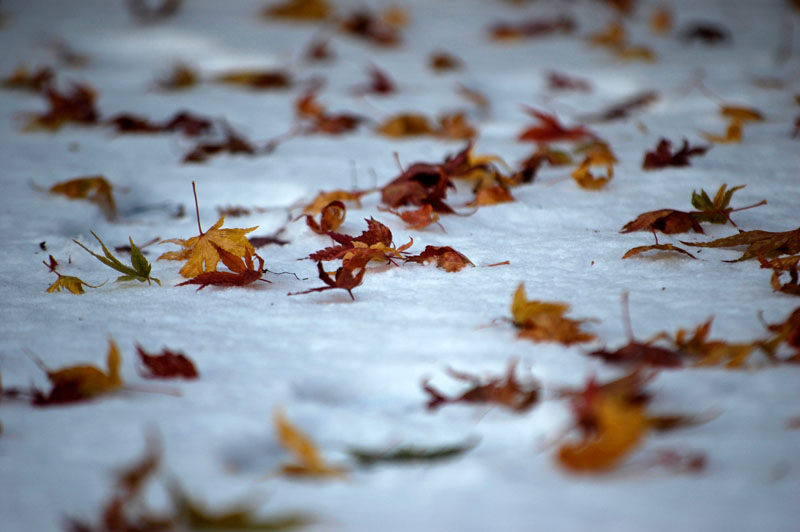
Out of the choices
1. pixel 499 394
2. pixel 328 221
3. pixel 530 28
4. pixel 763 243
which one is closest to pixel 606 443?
pixel 499 394

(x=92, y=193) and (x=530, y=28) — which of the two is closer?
(x=92, y=193)

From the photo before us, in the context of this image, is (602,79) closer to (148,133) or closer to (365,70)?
(365,70)

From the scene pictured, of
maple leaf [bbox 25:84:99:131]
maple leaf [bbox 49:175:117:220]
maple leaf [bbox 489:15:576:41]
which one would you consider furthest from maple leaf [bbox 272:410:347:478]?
maple leaf [bbox 489:15:576:41]

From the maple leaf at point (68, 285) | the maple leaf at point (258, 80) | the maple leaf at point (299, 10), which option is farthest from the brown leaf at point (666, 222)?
the maple leaf at point (299, 10)

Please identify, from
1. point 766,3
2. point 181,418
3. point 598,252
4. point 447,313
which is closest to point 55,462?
point 181,418

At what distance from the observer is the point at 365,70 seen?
241 cm

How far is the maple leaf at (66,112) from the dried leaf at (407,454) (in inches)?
65.4

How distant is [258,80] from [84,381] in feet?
5.73

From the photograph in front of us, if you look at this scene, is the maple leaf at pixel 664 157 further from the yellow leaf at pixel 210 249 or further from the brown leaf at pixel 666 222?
the yellow leaf at pixel 210 249

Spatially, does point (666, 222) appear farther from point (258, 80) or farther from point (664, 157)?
point (258, 80)

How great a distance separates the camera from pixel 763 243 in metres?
0.95

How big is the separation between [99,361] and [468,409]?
0.42 m

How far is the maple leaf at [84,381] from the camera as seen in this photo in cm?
65

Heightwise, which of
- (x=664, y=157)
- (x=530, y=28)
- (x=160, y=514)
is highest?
(x=530, y=28)
